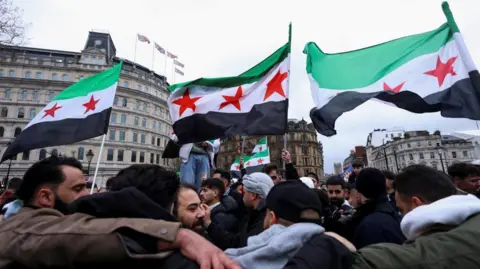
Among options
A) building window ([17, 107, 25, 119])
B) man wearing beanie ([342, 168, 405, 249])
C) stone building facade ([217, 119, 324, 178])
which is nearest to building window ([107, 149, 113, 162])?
building window ([17, 107, 25, 119])

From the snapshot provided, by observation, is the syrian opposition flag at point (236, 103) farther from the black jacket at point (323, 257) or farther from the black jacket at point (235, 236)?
the black jacket at point (323, 257)

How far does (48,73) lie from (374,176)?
7330cm

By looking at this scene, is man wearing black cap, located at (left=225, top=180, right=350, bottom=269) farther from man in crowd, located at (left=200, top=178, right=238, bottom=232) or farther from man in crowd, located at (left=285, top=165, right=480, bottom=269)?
man in crowd, located at (left=200, top=178, right=238, bottom=232)

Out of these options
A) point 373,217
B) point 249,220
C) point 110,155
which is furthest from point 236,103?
point 110,155

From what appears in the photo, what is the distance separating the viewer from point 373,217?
302 cm

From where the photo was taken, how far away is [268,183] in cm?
407

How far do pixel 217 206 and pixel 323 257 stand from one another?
3302 millimetres

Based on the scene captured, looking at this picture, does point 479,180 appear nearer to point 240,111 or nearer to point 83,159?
point 240,111

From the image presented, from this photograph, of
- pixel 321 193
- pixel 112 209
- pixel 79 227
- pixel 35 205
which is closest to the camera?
pixel 79 227

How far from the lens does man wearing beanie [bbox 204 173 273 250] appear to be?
3281mm

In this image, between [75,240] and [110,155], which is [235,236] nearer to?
[75,240]

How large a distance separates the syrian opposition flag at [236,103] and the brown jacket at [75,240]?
153 inches

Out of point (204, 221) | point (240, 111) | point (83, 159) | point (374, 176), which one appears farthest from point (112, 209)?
point (83, 159)

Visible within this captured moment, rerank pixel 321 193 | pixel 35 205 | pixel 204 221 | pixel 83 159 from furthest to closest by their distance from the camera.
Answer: pixel 83 159 < pixel 321 193 < pixel 204 221 < pixel 35 205
